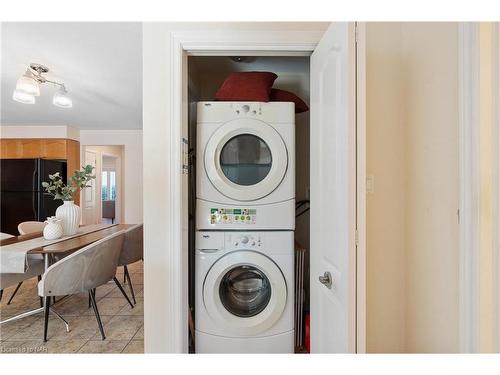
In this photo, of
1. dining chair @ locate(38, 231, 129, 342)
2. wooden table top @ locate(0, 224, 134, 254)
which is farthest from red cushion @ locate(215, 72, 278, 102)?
wooden table top @ locate(0, 224, 134, 254)

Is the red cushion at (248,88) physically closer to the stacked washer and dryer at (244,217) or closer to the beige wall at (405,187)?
the stacked washer and dryer at (244,217)

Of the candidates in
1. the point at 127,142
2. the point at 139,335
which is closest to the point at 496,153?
the point at 139,335

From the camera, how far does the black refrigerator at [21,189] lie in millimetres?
4625

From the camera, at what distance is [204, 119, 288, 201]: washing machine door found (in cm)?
169

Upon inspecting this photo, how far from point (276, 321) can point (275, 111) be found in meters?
1.30

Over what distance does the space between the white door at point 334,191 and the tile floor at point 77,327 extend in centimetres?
152

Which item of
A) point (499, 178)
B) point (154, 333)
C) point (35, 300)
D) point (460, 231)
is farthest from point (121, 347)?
point (499, 178)

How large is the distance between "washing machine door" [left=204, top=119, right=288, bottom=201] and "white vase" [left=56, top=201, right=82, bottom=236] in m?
1.89

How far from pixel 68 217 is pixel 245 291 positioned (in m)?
1.99

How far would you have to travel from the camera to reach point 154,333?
1.39m

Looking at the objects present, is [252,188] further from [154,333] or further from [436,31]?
[436,31]

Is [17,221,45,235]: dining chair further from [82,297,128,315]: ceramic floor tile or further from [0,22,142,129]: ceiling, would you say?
[0,22,142,129]: ceiling

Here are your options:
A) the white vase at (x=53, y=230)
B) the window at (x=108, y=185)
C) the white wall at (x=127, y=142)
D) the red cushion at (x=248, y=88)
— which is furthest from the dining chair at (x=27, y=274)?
the window at (x=108, y=185)
